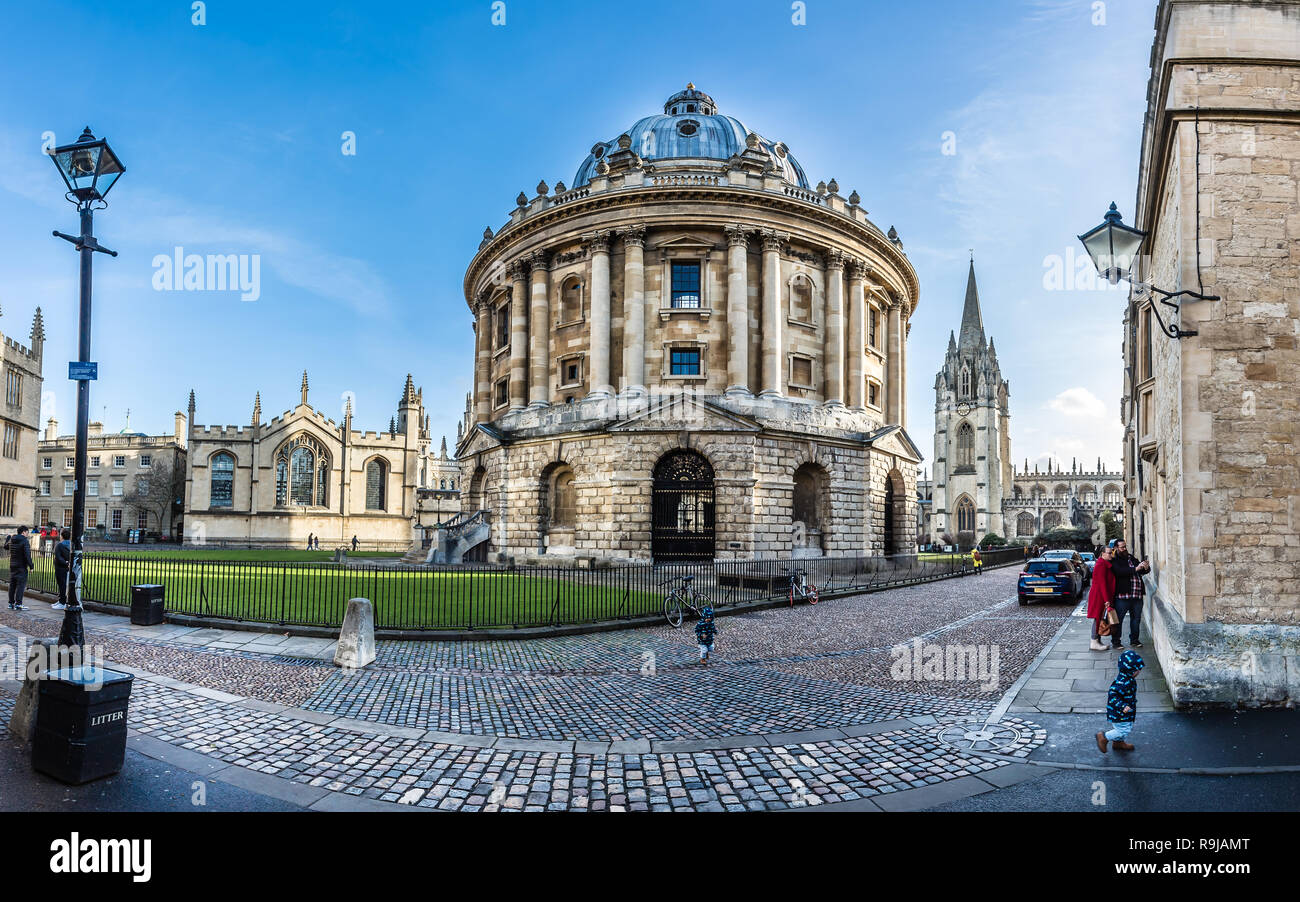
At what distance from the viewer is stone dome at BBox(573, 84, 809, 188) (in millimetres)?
36188

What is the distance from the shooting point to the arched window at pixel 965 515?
82500 millimetres

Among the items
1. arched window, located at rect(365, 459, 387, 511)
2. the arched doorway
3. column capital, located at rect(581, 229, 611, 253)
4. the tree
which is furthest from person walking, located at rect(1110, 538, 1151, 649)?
the tree

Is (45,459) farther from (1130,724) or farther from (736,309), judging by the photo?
(1130,724)

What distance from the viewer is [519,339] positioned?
31359 mm

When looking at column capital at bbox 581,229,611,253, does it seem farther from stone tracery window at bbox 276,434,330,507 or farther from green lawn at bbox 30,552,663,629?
stone tracery window at bbox 276,434,330,507

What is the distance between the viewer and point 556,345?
99.9ft

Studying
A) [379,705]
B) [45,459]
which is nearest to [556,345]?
[379,705]

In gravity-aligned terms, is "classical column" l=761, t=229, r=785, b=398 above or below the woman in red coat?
above

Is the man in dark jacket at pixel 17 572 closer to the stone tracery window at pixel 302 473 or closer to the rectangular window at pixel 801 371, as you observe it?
the rectangular window at pixel 801 371

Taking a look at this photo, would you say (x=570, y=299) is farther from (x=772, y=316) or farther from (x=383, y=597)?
(x=383, y=597)

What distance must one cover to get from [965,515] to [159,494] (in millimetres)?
83872

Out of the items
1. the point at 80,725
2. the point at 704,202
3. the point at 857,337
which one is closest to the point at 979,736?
the point at 80,725

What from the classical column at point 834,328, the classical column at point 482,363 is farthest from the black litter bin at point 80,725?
the classical column at point 482,363

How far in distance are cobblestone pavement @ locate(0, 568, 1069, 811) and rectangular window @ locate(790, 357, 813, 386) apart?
18162mm
